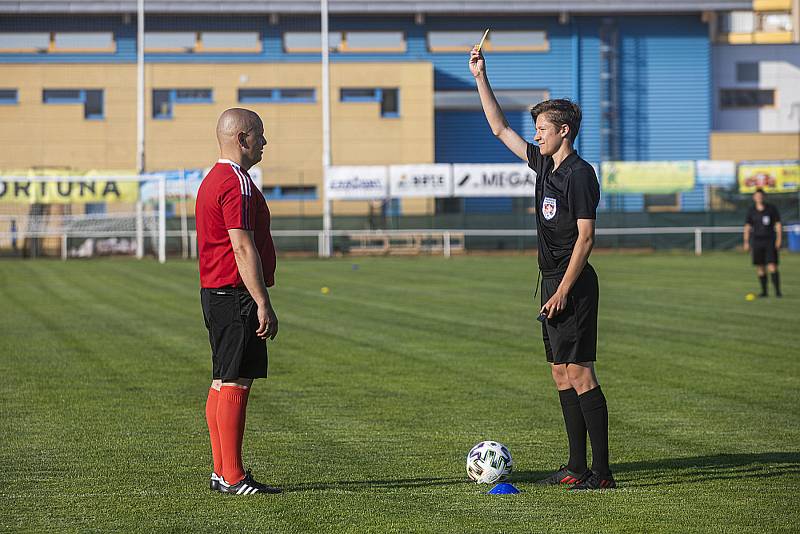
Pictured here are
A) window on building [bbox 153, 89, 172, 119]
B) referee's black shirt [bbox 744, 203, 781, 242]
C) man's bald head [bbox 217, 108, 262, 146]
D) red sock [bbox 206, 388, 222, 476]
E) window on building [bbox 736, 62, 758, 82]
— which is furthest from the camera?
window on building [bbox 736, 62, 758, 82]

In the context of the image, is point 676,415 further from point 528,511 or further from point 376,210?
point 376,210

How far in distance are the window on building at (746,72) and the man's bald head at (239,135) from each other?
55.9 meters

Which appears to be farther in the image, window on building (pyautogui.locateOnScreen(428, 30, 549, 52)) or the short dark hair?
window on building (pyautogui.locateOnScreen(428, 30, 549, 52))

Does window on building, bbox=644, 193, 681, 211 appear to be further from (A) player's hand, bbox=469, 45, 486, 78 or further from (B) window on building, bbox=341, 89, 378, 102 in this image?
(A) player's hand, bbox=469, 45, 486, 78

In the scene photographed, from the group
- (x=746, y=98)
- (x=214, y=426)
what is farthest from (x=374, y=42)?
(x=214, y=426)

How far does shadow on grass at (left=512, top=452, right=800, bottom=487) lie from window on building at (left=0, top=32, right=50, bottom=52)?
165 feet

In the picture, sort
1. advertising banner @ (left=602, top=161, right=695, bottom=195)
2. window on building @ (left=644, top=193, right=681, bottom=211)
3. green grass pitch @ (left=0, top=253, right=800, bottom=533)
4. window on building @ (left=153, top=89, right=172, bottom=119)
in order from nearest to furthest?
green grass pitch @ (left=0, top=253, right=800, bottom=533) → advertising banner @ (left=602, top=161, right=695, bottom=195) → window on building @ (left=644, top=193, right=681, bottom=211) → window on building @ (left=153, top=89, right=172, bottom=119)

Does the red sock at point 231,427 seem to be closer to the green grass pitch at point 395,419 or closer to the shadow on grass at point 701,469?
the green grass pitch at point 395,419

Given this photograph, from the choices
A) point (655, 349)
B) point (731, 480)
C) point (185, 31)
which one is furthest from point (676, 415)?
point (185, 31)

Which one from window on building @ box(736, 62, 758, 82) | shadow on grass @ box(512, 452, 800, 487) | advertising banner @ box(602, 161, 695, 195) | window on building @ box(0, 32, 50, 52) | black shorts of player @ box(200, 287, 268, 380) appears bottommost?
shadow on grass @ box(512, 452, 800, 487)

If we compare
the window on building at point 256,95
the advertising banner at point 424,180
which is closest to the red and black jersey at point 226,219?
the advertising banner at point 424,180

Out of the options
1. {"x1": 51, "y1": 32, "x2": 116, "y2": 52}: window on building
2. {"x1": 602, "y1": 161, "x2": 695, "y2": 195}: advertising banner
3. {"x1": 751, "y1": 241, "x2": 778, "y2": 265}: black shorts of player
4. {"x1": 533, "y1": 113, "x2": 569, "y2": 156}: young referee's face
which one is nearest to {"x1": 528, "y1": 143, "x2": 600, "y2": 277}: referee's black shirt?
{"x1": 533, "y1": 113, "x2": 569, "y2": 156}: young referee's face

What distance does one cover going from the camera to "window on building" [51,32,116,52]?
5441cm

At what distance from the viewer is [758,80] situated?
59.1 m
